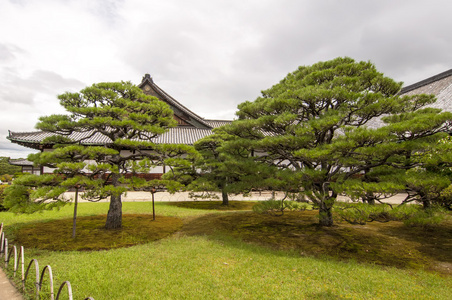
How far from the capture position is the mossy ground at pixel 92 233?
5688mm

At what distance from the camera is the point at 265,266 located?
447 centimetres

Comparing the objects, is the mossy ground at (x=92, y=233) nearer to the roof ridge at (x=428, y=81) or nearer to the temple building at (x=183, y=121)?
the temple building at (x=183, y=121)

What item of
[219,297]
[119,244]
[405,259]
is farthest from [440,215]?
[119,244]

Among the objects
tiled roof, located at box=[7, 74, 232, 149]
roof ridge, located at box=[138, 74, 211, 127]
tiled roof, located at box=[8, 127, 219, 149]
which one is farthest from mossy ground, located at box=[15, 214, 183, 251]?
roof ridge, located at box=[138, 74, 211, 127]

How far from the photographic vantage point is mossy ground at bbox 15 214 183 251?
569 cm

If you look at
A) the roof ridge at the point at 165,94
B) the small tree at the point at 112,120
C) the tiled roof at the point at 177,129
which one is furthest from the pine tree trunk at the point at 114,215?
the roof ridge at the point at 165,94

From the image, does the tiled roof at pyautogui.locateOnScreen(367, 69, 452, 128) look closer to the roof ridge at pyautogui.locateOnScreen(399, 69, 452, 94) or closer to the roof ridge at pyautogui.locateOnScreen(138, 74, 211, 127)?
the roof ridge at pyautogui.locateOnScreen(399, 69, 452, 94)

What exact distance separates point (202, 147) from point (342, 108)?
7.53 metres

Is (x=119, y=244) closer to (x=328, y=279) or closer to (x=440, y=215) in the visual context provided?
(x=328, y=279)

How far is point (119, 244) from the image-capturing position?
5703 millimetres

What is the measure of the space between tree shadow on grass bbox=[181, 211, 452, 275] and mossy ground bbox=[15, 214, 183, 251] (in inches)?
36.6

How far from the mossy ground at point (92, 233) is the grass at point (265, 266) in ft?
1.35

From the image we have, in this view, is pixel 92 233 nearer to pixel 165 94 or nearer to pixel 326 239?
pixel 326 239

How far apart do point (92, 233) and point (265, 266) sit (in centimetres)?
515
